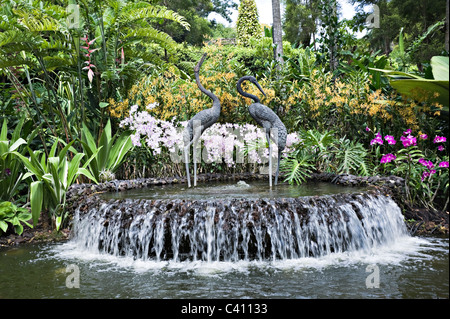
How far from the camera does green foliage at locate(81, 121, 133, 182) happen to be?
5.80 meters

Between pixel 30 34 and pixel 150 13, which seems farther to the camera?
pixel 150 13

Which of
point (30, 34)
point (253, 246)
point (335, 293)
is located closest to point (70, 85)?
point (30, 34)

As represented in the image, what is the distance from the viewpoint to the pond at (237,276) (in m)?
2.94

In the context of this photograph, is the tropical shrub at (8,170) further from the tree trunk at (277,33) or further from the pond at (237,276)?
the tree trunk at (277,33)

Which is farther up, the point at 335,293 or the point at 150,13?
the point at 150,13

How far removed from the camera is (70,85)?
702cm

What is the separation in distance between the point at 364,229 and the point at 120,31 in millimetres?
4794

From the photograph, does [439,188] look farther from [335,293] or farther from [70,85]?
[70,85]

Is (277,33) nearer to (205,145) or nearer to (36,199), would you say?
(205,145)

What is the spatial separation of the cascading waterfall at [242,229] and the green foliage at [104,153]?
5.37 ft

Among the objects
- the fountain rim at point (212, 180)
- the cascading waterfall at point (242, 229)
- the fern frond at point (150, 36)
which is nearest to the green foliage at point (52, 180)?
the fountain rim at point (212, 180)

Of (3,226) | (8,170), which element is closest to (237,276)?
(3,226)

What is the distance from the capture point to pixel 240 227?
3.95 metres

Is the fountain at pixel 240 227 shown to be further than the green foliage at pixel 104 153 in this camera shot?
No
